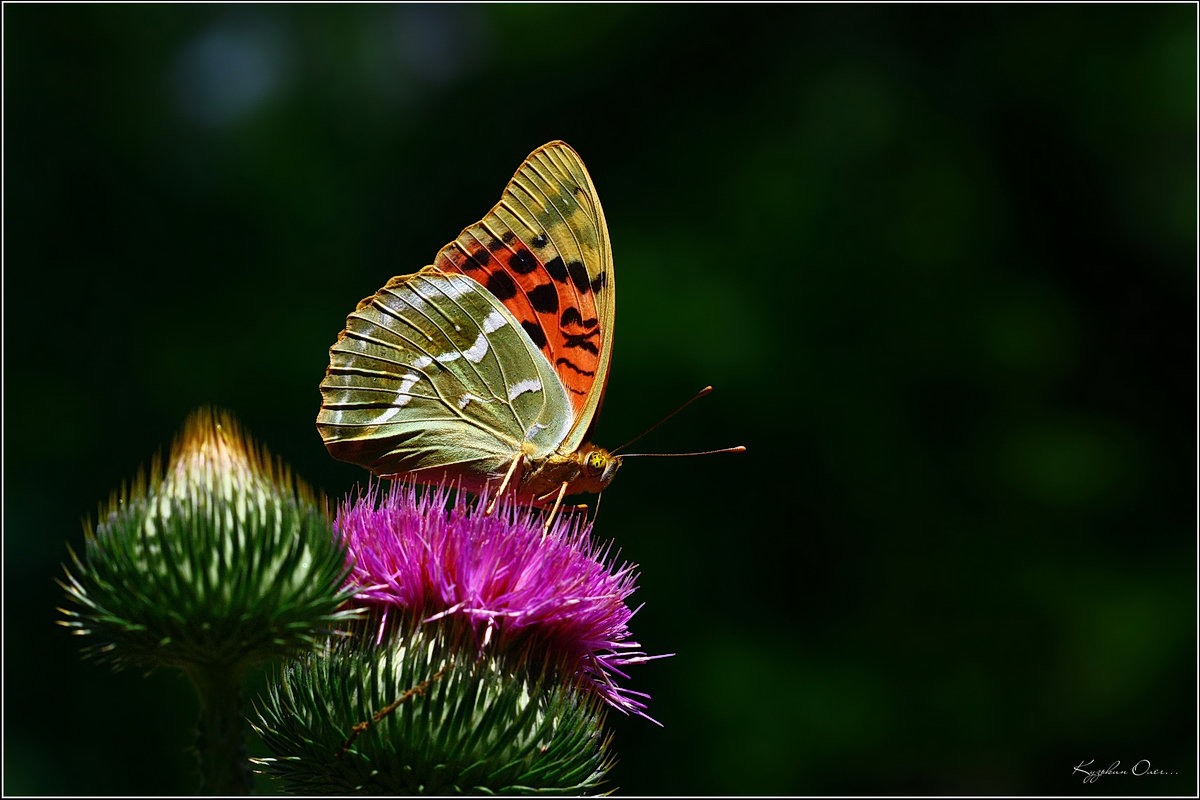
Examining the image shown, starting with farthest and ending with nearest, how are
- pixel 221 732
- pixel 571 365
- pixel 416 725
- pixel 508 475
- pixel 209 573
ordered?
pixel 571 365 < pixel 508 475 < pixel 416 725 < pixel 209 573 < pixel 221 732

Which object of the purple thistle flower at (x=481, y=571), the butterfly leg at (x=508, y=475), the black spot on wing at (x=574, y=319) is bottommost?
the purple thistle flower at (x=481, y=571)

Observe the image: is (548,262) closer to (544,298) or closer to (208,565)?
(544,298)

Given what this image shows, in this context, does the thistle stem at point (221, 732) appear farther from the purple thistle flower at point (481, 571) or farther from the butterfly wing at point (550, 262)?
the butterfly wing at point (550, 262)

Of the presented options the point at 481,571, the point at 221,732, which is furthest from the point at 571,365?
the point at 221,732

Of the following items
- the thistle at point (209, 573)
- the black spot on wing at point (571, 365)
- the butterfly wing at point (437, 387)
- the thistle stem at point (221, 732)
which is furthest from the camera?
the black spot on wing at point (571, 365)

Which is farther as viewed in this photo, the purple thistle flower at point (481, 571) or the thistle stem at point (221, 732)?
the purple thistle flower at point (481, 571)

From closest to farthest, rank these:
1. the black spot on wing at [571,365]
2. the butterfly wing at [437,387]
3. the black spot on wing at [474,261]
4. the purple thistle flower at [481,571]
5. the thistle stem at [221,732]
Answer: the thistle stem at [221,732] < the purple thistle flower at [481,571] < the butterfly wing at [437,387] < the black spot on wing at [571,365] < the black spot on wing at [474,261]

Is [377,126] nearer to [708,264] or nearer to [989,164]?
[708,264]

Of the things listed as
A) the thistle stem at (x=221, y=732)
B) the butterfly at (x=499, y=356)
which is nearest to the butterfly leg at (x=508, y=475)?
the butterfly at (x=499, y=356)
